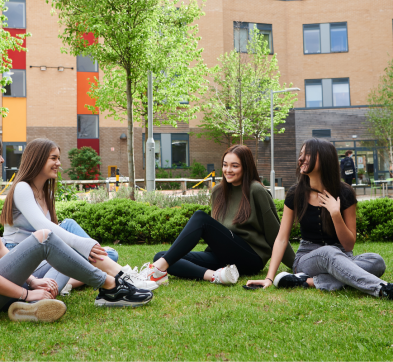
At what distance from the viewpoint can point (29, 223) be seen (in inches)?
138

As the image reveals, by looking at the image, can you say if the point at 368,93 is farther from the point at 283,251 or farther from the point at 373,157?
the point at 283,251

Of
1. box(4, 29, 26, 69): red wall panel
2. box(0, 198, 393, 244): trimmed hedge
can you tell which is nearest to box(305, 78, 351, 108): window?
box(4, 29, 26, 69): red wall panel

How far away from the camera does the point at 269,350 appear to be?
2.49 m

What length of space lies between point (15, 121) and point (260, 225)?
80.0 feet

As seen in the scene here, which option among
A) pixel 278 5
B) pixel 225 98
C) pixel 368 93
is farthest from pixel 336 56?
pixel 225 98

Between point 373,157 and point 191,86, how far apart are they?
14.7 metres

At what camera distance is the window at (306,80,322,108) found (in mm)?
29016

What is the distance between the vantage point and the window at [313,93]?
29.0 metres

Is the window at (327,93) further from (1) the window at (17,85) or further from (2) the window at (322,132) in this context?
(1) the window at (17,85)

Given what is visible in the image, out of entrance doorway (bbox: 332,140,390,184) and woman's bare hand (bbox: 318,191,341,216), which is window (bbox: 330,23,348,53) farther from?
woman's bare hand (bbox: 318,191,341,216)

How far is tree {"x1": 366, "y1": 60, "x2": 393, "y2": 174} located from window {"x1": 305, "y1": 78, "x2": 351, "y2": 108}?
2150 mm

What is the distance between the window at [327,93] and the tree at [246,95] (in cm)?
301

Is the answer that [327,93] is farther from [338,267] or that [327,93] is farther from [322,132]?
[338,267]

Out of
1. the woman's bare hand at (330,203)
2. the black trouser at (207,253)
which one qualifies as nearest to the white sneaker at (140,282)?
the black trouser at (207,253)
